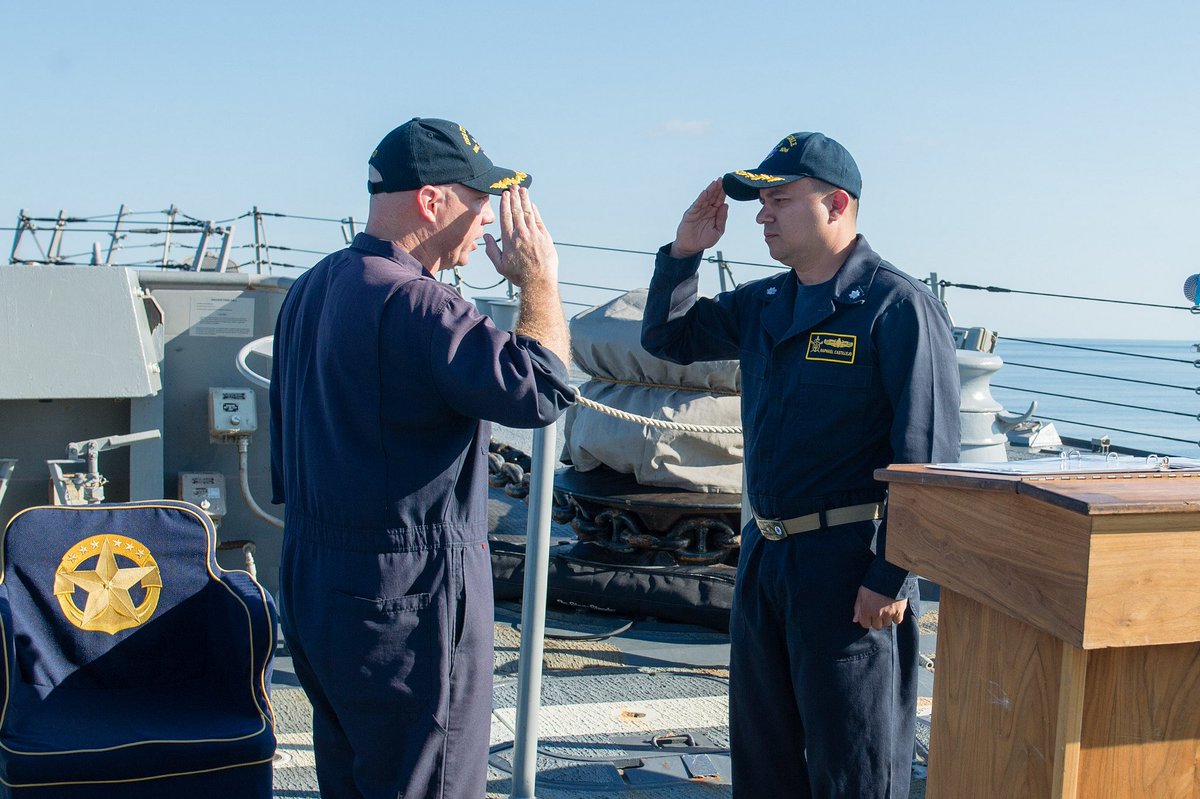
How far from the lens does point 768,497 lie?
2.86m

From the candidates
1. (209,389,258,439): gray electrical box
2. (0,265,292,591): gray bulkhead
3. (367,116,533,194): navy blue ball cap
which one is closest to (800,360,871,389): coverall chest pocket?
(367,116,533,194): navy blue ball cap

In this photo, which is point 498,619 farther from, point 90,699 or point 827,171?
point 827,171

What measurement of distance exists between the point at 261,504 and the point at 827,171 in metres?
3.76

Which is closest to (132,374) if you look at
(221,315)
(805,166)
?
(221,315)

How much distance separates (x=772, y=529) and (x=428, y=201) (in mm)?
1150

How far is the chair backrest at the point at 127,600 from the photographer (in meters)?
3.18

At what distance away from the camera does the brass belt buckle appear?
111 inches

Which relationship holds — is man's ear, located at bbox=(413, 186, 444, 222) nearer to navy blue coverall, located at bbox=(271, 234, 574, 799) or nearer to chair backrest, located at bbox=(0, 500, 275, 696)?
navy blue coverall, located at bbox=(271, 234, 574, 799)

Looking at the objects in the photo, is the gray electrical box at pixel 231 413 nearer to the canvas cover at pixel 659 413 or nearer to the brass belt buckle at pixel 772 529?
the canvas cover at pixel 659 413

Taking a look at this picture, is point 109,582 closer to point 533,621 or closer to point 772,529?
point 533,621

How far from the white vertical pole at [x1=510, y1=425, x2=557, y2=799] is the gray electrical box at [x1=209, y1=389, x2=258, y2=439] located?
277 cm

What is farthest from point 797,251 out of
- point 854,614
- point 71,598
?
point 71,598

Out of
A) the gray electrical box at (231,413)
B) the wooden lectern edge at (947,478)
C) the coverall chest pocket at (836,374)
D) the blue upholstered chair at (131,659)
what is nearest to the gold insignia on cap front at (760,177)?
the coverall chest pocket at (836,374)

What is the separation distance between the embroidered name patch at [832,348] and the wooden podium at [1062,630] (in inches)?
22.2
